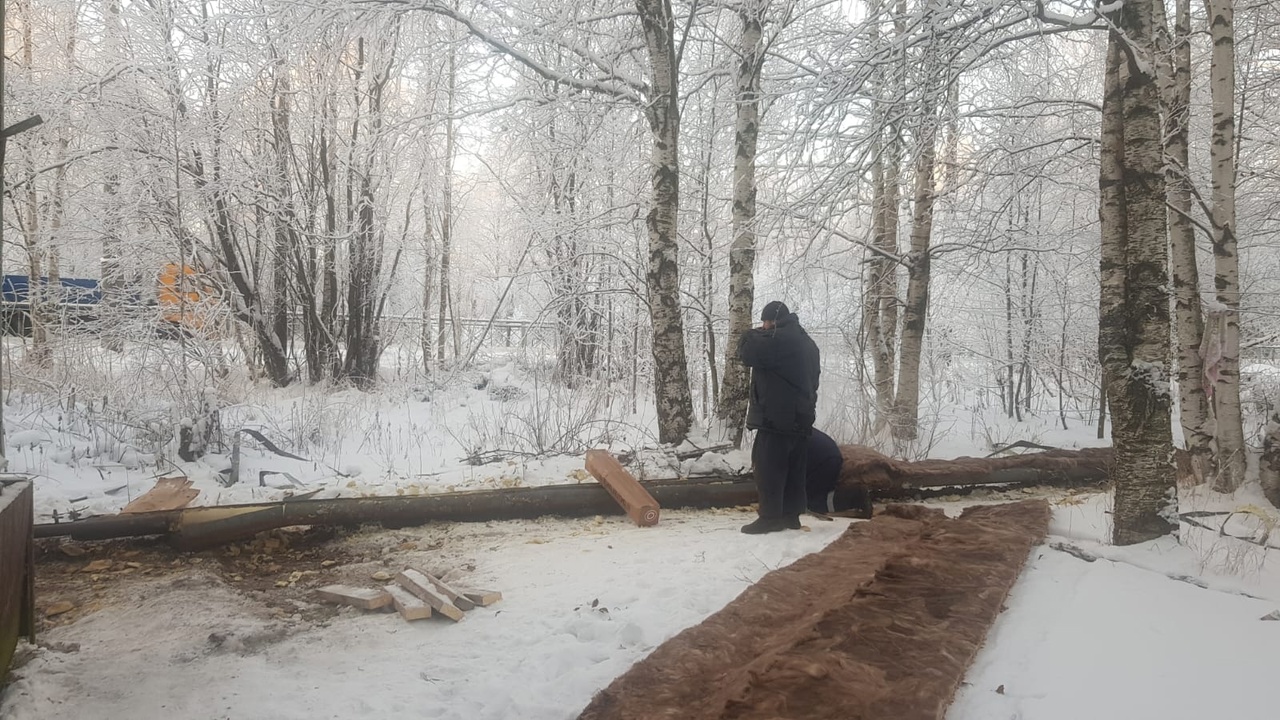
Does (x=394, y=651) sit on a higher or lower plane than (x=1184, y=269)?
lower

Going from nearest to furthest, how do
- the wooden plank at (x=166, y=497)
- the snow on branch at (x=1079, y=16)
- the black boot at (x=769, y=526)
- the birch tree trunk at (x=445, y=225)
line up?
the snow on branch at (x=1079, y=16), the wooden plank at (x=166, y=497), the black boot at (x=769, y=526), the birch tree trunk at (x=445, y=225)

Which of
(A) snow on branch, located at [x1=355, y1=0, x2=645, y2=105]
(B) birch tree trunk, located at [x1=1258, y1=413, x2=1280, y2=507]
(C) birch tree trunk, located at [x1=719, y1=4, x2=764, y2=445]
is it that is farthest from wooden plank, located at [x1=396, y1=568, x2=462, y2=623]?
(B) birch tree trunk, located at [x1=1258, y1=413, x2=1280, y2=507]

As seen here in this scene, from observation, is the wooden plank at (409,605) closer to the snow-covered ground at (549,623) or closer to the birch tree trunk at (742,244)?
the snow-covered ground at (549,623)

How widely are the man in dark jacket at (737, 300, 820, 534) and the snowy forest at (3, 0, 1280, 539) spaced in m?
1.24

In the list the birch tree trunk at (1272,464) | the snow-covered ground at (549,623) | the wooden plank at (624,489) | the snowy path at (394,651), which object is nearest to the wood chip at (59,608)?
the snow-covered ground at (549,623)

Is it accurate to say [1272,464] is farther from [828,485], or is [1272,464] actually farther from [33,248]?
[33,248]

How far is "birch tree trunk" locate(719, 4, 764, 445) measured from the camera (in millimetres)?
8695

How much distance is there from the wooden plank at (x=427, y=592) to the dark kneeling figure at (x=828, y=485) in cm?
335

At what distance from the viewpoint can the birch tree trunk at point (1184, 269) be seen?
7.36 m

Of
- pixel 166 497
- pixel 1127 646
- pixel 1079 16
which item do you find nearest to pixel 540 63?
pixel 1079 16

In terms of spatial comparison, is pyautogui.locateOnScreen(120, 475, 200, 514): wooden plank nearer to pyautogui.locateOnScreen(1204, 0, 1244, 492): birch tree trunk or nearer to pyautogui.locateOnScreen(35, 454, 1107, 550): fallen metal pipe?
pyautogui.locateOnScreen(35, 454, 1107, 550): fallen metal pipe

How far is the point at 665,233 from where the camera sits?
332 inches

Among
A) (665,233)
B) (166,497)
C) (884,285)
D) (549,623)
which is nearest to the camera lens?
(549,623)

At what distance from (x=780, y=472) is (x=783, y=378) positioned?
741 mm
